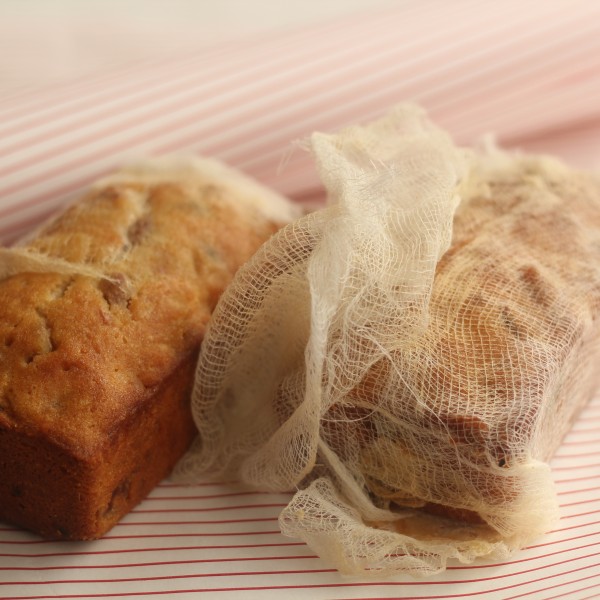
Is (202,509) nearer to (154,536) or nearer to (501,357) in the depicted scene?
(154,536)

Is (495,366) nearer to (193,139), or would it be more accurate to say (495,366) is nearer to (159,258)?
(159,258)

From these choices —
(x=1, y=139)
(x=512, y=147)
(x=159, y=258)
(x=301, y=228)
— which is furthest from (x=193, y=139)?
(x=512, y=147)

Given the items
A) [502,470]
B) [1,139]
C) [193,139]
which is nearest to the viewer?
[502,470]

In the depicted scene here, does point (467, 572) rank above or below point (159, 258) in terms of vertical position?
below

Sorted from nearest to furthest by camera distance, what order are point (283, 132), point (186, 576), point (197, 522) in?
point (186, 576), point (197, 522), point (283, 132)

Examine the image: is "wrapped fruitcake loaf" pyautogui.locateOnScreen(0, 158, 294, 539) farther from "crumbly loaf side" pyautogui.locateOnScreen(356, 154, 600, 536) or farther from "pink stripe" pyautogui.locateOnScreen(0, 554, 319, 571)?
"crumbly loaf side" pyautogui.locateOnScreen(356, 154, 600, 536)

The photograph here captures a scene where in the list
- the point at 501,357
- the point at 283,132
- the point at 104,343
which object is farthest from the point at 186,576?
the point at 283,132
